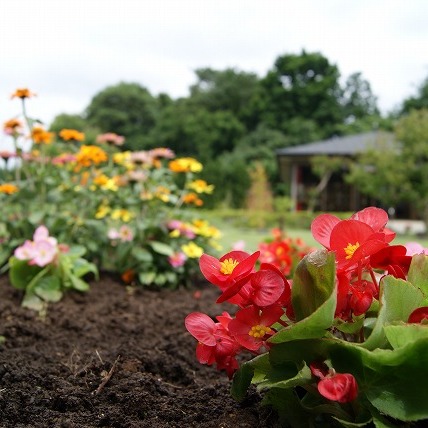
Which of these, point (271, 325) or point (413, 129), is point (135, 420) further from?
point (413, 129)

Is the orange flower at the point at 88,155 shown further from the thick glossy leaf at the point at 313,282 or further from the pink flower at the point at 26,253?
the thick glossy leaf at the point at 313,282

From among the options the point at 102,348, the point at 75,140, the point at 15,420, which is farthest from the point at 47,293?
the point at 15,420

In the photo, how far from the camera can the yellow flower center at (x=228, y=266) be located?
38.0 inches

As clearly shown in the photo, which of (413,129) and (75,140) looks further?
(413,129)

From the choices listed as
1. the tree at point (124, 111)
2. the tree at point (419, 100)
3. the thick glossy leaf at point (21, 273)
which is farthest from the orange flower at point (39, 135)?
the tree at point (419, 100)

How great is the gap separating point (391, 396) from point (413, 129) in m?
15.6

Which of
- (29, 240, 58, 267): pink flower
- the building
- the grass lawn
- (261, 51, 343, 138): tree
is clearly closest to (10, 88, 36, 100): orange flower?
(29, 240, 58, 267): pink flower

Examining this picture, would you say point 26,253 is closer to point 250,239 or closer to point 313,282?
point 313,282

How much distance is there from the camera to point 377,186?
53.3 ft

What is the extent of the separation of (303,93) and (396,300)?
1374 inches

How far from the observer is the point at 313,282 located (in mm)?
925

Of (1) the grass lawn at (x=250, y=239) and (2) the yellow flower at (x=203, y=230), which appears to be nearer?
(2) the yellow flower at (x=203, y=230)

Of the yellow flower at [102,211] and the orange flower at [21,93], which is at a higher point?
the orange flower at [21,93]

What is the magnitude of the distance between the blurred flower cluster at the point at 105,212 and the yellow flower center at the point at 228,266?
2606 millimetres
